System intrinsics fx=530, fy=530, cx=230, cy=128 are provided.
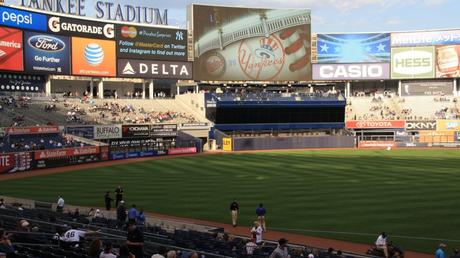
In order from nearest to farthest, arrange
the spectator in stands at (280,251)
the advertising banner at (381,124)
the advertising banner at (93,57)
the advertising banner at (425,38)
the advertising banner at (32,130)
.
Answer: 1. the spectator in stands at (280,251)
2. the advertising banner at (32,130)
3. the advertising banner at (93,57)
4. the advertising banner at (381,124)
5. the advertising banner at (425,38)

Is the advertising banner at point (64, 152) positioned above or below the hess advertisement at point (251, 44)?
→ below

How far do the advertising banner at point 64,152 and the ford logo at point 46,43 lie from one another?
16.7 metres

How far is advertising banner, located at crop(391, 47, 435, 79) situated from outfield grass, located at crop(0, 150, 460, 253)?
40.3 metres

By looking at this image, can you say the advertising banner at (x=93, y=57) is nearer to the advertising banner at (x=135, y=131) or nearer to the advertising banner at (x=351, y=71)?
the advertising banner at (x=135, y=131)

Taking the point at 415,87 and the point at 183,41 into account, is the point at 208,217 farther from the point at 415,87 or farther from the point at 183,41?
the point at 415,87

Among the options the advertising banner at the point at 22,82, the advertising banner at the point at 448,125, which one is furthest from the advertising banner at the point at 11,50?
the advertising banner at the point at 448,125

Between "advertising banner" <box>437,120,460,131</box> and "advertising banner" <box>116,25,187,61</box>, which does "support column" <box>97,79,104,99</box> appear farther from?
"advertising banner" <box>437,120,460,131</box>

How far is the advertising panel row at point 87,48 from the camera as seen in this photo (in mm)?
57900

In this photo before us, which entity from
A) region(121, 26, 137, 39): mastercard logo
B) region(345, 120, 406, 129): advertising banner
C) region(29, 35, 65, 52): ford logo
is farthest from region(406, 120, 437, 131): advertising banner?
region(29, 35, 65, 52): ford logo

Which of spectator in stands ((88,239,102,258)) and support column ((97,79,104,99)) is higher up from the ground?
support column ((97,79,104,99))

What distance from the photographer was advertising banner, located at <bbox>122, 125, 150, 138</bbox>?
196 feet

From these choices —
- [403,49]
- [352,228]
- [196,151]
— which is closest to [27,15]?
[196,151]

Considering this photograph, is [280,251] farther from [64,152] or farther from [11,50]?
[11,50]

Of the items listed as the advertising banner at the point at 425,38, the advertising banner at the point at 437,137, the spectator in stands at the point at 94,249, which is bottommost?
the advertising banner at the point at 437,137
